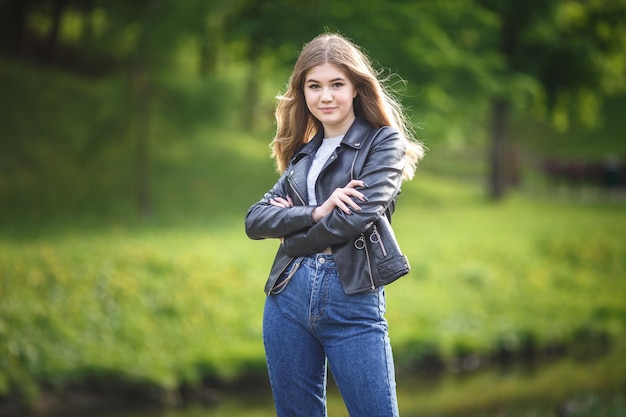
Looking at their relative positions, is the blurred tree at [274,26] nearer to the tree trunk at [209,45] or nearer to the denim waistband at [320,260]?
the tree trunk at [209,45]

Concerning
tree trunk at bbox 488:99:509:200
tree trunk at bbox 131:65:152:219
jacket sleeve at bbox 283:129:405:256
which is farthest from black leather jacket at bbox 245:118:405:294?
tree trunk at bbox 488:99:509:200

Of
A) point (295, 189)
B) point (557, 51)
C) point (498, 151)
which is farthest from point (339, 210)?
point (557, 51)

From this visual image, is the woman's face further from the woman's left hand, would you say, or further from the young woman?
the woman's left hand

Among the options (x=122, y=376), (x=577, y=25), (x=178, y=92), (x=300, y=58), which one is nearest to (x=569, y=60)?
(x=577, y=25)

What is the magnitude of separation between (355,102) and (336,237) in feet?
1.99

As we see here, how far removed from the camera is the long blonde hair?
3.06m

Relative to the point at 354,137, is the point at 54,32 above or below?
above

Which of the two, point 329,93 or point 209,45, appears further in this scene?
point 209,45

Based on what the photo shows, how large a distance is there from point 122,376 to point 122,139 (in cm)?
537

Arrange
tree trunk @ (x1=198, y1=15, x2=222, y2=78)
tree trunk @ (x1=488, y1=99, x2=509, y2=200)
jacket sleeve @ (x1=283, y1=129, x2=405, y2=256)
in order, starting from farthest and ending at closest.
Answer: tree trunk @ (x1=488, y1=99, x2=509, y2=200) < tree trunk @ (x1=198, y1=15, x2=222, y2=78) < jacket sleeve @ (x1=283, y1=129, x2=405, y2=256)

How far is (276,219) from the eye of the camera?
120 inches

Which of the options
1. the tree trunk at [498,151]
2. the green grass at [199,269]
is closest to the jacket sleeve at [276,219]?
the green grass at [199,269]

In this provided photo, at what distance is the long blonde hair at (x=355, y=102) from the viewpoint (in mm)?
3062

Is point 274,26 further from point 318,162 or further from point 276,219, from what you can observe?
point 276,219
